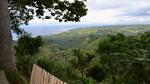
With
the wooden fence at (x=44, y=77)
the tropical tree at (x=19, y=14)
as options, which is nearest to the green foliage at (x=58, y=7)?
the tropical tree at (x=19, y=14)

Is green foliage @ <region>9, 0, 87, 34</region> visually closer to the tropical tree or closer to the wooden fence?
the tropical tree

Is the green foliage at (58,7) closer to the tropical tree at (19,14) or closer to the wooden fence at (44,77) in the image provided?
the tropical tree at (19,14)

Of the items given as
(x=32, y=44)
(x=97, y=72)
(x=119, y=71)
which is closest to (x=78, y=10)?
(x=119, y=71)

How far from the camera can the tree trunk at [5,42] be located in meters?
13.3

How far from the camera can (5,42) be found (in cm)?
1348

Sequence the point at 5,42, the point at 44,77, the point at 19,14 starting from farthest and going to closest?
1. the point at 19,14
2. the point at 5,42
3. the point at 44,77

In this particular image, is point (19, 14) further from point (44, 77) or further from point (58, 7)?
point (44, 77)

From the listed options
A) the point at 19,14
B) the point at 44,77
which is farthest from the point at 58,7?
the point at 44,77

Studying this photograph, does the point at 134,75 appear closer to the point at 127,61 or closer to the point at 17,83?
the point at 127,61

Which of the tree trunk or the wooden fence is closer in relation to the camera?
the wooden fence

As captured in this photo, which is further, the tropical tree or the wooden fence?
the tropical tree

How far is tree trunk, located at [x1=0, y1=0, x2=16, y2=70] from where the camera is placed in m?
13.3

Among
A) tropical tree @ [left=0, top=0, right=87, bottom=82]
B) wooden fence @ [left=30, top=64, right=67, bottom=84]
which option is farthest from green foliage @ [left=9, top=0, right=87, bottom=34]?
wooden fence @ [left=30, top=64, right=67, bottom=84]

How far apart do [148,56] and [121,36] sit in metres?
42.3
